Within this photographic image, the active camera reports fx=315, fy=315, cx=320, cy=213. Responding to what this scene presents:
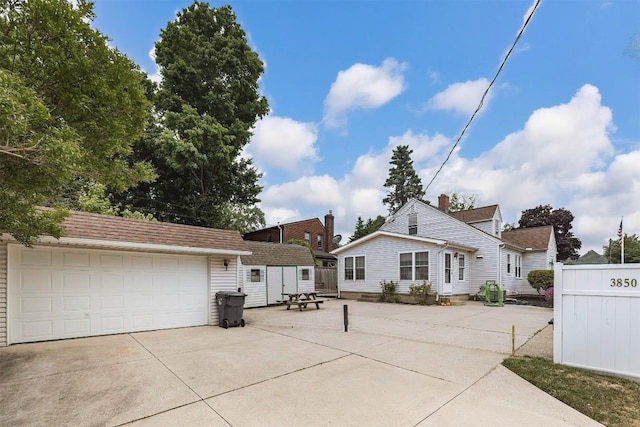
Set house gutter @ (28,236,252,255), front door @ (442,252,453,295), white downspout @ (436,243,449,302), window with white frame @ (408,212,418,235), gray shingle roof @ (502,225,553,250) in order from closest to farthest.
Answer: house gutter @ (28,236,252,255) < white downspout @ (436,243,449,302) < front door @ (442,252,453,295) < window with white frame @ (408,212,418,235) < gray shingle roof @ (502,225,553,250)

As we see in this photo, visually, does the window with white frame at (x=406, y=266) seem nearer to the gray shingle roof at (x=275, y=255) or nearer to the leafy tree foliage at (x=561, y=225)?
the gray shingle roof at (x=275, y=255)

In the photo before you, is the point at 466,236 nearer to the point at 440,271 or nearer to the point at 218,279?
the point at 440,271

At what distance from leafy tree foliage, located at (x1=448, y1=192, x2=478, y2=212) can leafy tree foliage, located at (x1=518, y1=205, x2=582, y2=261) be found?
6486 mm

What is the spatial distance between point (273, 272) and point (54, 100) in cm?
1287

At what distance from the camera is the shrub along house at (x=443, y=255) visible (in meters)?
15.9

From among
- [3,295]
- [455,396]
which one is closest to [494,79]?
[455,396]

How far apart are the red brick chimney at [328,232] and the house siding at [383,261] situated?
1342 cm

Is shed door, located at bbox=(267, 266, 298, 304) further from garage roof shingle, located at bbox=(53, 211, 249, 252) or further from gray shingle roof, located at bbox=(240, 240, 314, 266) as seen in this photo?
garage roof shingle, located at bbox=(53, 211, 249, 252)

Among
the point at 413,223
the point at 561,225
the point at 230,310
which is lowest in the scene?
the point at 230,310

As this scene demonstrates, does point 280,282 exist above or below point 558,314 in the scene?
below

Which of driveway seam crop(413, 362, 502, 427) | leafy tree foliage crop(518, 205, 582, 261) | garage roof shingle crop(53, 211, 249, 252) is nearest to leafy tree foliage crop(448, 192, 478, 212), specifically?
leafy tree foliage crop(518, 205, 582, 261)

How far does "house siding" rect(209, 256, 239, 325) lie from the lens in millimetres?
10031

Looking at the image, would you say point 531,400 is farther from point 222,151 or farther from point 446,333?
point 222,151

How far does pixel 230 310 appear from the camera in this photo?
9.46m
